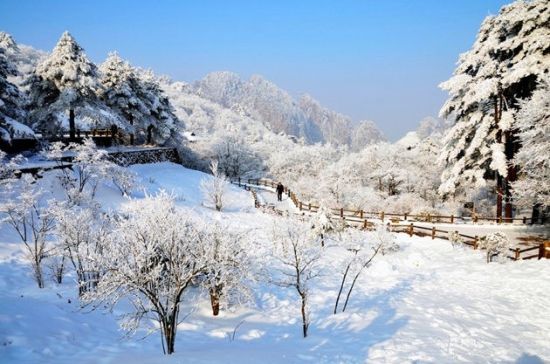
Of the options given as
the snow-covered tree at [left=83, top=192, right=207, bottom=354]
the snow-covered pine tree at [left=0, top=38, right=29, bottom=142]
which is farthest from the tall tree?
the snow-covered tree at [left=83, top=192, right=207, bottom=354]

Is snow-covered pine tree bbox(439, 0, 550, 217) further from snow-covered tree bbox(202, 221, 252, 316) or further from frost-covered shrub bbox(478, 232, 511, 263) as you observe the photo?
snow-covered tree bbox(202, 221, 252, 316)

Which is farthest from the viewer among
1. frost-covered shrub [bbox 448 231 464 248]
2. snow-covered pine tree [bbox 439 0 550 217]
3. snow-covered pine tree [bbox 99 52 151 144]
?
snow-covered pine tree [bbox 99 52 151 144]

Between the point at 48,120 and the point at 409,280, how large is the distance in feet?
95.4

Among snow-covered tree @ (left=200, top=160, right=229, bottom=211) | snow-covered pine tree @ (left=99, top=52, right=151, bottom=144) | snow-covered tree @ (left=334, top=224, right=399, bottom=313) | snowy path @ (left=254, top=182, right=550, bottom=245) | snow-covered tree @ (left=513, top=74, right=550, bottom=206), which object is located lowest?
snow-covered tree @ (left=334, top=224, right=399, bottom=313)

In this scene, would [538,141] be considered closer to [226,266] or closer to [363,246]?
[363,246]

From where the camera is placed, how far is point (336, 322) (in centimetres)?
1268

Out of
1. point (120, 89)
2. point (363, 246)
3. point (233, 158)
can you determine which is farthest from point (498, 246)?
point (233, 158)

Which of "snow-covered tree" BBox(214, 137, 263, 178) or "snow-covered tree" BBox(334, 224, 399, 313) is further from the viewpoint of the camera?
"snow-covered tree" BBox(214, 137, 263, 178)

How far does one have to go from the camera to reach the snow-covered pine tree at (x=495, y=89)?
66.9 feet

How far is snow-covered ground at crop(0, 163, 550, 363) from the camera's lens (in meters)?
8.93

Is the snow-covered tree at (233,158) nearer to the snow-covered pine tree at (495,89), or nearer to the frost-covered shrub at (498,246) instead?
the snow-covered pine tree at (495,89)

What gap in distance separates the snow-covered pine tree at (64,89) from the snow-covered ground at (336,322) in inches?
660

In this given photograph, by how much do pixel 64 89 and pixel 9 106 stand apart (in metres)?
6.08

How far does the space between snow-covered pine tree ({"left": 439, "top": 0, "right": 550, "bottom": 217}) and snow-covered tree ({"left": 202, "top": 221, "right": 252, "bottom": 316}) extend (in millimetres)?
16220
